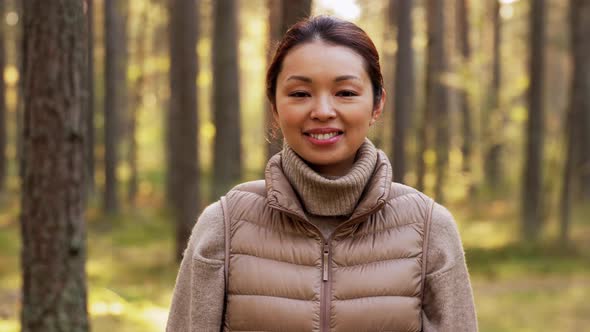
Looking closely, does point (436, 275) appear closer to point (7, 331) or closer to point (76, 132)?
point (76, 132)

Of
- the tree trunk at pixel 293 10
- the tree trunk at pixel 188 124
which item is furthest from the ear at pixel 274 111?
the tree trunk at pixel 188 124

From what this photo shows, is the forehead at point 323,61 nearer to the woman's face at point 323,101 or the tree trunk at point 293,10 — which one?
the woman's face at point 323,101

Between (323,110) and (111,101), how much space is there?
2135 cm

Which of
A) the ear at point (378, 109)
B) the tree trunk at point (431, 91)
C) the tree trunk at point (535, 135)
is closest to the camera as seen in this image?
the ear at point (378, 109)

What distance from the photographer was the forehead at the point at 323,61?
104 inches

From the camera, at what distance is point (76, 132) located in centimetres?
610

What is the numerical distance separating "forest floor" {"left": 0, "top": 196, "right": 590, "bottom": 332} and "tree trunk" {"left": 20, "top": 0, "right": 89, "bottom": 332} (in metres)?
2.83

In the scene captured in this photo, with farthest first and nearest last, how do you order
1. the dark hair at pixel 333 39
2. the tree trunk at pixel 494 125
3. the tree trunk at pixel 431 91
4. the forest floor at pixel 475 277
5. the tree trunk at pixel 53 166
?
the tree trunk at pixel 494 125 → the tree trunk at pixel 431 91 → the forest floor at pixel 475 277 → the tree trunk at pixel 53 166 → the dark hair at pixel 333 39

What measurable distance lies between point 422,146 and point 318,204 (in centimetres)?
1584

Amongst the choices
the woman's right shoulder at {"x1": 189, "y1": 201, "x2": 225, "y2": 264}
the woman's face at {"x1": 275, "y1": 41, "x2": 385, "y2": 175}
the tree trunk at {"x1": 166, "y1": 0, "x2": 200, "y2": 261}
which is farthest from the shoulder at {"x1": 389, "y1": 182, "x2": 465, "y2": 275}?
the tree trunk at {"x1": 166, "y1": 0, "x2": 200, "y2": 261}

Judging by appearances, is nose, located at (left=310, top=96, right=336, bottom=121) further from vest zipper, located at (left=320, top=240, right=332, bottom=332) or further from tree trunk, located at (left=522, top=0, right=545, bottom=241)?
tree trunk, located at (left=522, top=0, right=545, bottom=241)

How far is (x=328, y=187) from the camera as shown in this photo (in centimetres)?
261

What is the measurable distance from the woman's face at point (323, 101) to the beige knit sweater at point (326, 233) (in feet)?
0.24

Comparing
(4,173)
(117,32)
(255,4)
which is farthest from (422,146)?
(255,4)
